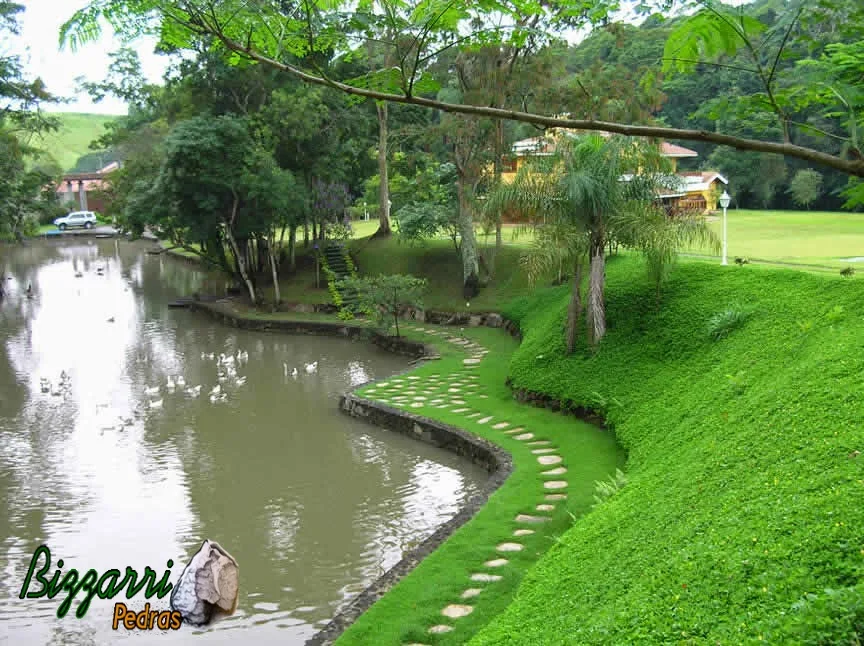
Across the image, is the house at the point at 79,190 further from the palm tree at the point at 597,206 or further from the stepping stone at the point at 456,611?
the stepping stone at the point at 456,611

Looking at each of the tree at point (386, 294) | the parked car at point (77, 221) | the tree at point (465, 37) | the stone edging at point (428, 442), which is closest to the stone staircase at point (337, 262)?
the tree at point (386, 294)

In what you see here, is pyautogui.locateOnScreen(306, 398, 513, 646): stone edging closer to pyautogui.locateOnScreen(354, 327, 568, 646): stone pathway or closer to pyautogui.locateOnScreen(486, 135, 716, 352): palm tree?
pyautogui.locateOnScreen(354, 327, 568, 646): stone pathway

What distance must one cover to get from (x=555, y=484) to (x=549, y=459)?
85 centimetres

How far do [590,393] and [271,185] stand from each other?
12.2m

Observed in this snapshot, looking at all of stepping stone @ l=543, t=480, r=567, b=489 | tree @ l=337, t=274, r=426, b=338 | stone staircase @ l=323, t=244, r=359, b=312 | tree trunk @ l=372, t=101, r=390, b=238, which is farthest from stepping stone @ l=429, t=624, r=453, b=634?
Result: tree trunk @ l=372, t=101, r=390, b=238

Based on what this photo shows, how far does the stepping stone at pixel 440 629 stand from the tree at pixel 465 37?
3718 mm

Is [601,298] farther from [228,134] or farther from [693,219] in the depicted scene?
[228,134]

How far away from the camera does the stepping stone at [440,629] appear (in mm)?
5715

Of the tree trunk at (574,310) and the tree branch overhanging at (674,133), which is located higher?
the tree branch overhanging at (674,133)

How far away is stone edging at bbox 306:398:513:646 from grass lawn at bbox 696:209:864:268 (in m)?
8.27

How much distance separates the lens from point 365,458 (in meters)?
11.0

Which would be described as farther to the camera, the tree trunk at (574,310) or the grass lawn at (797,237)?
the grass lawn at (797,237)

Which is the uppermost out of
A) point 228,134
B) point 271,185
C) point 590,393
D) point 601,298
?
point 228,134

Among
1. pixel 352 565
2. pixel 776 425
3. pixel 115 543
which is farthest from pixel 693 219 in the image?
pixel 115 543
